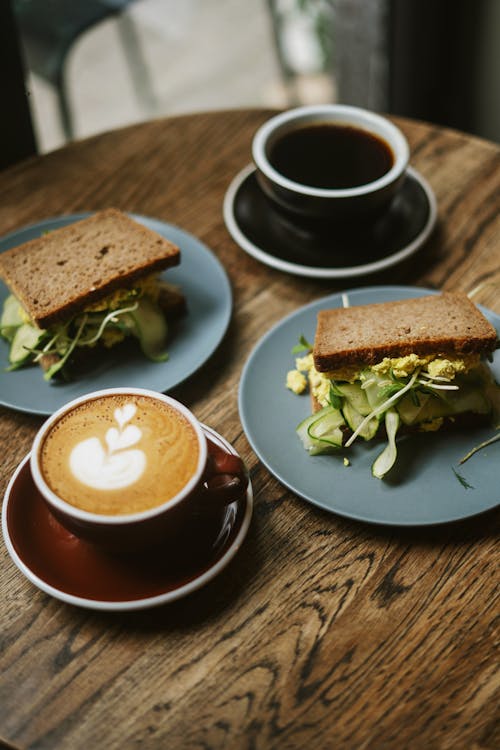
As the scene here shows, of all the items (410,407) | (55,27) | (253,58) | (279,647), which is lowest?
(253,58)

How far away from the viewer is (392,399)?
116 cm

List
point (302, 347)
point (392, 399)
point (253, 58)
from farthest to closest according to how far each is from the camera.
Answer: point (253, 58), point (302, 347), point (392, 399)

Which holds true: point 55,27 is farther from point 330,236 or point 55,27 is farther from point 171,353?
point 171,353

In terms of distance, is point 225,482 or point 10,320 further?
point 10,320

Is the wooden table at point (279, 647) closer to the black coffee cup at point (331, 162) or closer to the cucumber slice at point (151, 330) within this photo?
the cucumber slice at point (151, 330)

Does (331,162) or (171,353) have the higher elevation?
(331,162)

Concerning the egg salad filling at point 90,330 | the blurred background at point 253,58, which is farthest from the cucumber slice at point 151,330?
the blurred background at point 253,58

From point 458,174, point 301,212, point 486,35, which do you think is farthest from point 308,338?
point 486,35

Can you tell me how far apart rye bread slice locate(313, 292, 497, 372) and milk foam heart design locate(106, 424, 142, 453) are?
31 cm

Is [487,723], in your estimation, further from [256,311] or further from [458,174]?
[458,174]

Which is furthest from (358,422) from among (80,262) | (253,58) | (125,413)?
(253,58)

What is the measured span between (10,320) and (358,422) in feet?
2.17

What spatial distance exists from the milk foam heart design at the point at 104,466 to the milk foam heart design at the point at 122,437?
0.01m

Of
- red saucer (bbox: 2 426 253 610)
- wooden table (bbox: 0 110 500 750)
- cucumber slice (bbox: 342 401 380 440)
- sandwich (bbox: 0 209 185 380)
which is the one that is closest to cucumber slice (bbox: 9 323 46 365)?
Result: sandwich (bbox: 0 209 185 380)
